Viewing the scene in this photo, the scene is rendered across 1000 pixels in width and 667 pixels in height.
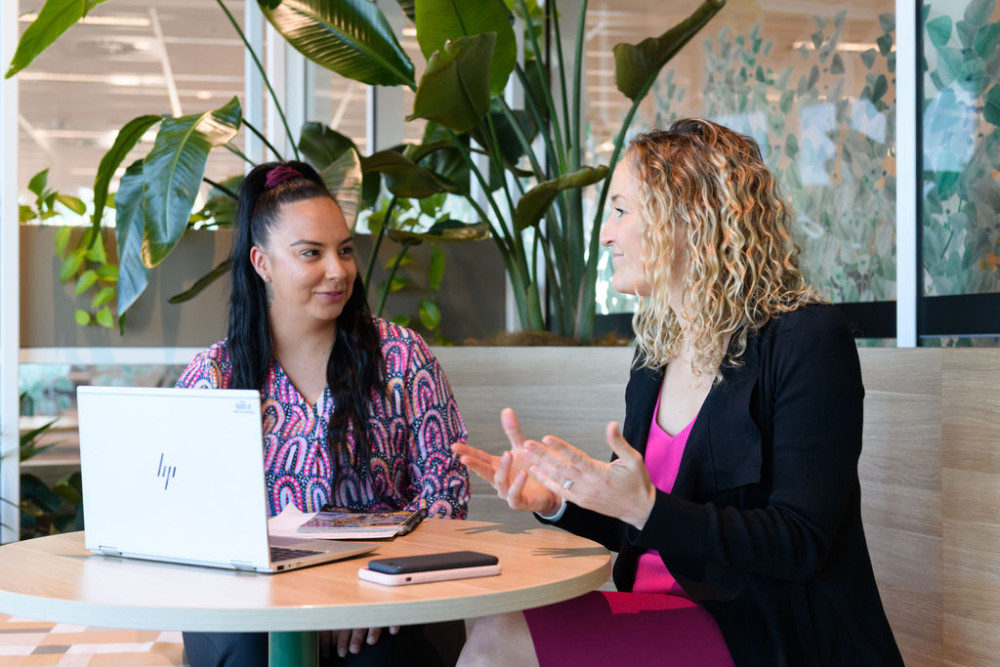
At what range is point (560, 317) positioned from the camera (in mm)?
3127

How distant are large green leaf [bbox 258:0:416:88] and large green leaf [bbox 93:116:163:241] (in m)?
0.47

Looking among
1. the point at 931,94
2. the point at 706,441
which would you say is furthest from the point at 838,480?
the point at 931,94

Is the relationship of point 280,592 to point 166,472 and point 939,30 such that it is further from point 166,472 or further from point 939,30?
point 939,30

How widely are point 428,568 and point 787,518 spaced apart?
50 centimetres

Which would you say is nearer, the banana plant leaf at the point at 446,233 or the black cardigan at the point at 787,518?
the black cardigan at the point at 787,518

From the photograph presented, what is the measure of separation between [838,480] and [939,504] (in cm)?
69

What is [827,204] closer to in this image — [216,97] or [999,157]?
[999,157]

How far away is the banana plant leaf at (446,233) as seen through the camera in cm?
335

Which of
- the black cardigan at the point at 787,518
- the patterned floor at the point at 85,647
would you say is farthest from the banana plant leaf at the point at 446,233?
the black cardigan at the point at 787,518

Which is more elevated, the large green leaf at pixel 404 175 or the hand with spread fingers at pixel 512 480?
the large green leaf at pixel 404 175

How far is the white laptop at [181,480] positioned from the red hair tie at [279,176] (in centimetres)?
91

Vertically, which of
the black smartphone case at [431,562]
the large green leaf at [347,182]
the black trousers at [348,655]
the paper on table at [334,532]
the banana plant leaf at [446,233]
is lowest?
the black trousers at [348,655]

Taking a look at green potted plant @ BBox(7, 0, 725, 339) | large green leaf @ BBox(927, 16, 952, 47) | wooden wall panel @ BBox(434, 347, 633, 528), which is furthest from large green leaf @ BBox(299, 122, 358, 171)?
large green leaf @ BBox(927, 16, 952, 47)

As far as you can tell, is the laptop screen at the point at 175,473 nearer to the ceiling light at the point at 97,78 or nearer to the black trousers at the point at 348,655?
the black trousers at the point at 348,655
